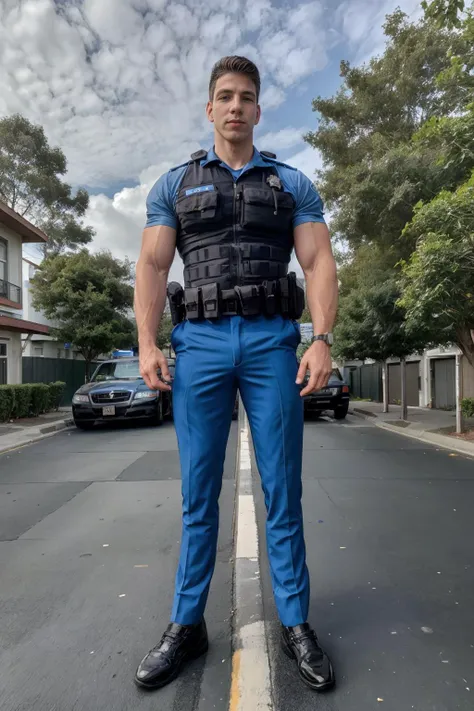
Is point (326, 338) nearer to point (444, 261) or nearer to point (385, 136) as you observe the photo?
point (444, 261)

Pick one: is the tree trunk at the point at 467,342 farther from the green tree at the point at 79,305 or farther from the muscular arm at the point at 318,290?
the green tree at the point at 79,305

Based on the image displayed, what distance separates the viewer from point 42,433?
10984 millimetres

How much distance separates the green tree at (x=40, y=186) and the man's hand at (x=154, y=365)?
2771cm

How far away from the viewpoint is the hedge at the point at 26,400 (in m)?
12.6

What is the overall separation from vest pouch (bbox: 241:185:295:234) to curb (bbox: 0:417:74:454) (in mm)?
7593

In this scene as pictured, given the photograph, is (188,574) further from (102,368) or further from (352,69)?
(352,69)

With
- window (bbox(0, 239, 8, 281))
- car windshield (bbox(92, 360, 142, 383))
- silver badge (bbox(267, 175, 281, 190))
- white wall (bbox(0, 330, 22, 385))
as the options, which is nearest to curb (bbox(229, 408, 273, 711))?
silver badge (bbox(267, 175, 281, 190))

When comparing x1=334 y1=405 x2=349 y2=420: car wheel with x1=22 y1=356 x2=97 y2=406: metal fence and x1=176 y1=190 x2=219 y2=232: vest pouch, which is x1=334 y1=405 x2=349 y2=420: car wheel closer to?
x1=22 y1=356 x2=97 y2=406: metal fence

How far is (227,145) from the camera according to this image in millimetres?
2230

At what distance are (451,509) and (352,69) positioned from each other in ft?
60.3

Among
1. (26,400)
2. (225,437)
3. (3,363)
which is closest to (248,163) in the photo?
(225,437)

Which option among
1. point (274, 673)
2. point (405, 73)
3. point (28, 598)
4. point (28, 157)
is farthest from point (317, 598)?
point (28, 157)

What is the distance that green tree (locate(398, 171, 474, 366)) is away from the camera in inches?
285

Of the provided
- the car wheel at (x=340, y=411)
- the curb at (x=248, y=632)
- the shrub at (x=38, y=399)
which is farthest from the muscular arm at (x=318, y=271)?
the shrub at (x=38, y=399)
